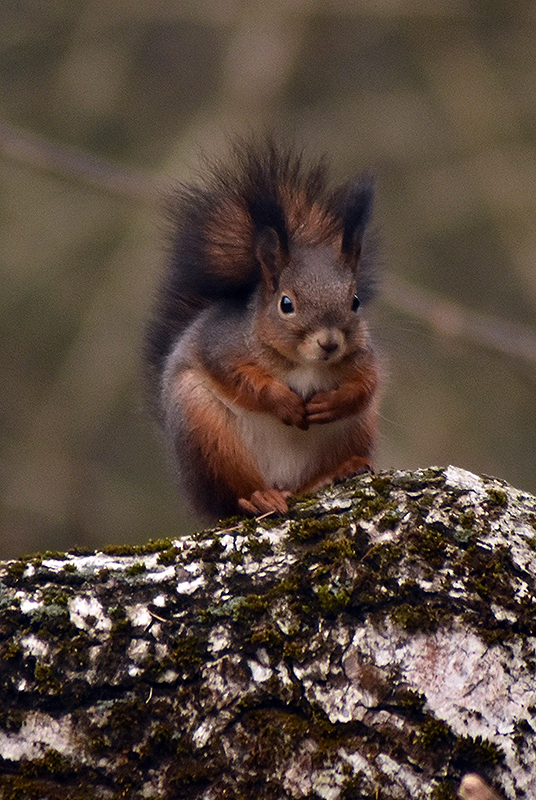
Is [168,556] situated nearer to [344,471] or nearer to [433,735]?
[433,735]

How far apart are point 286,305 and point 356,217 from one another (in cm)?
32

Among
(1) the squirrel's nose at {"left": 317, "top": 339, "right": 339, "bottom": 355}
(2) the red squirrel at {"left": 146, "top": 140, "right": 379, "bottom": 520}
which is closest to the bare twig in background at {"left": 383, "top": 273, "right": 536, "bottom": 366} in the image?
(2) the red squirrel at {"left": 146, "top": 140, "right": 379, "bottom": 520}

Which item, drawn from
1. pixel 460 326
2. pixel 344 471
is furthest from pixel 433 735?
pixel 460 326

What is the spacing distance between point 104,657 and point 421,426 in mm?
4043

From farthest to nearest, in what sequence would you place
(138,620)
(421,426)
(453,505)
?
(421,426) < (453,505) < (138,620)

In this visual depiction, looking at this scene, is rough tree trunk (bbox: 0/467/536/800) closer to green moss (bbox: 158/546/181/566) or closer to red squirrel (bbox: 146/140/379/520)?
green moss (bbox: 158/546/181/566)

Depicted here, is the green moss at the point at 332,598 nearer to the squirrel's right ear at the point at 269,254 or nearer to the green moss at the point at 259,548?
the green moss at the point at 259,548

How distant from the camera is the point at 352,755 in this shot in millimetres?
1588

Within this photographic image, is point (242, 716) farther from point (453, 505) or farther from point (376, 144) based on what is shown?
point (376, 144)

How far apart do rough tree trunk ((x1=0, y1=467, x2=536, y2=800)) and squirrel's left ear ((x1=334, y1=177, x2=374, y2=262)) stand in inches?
38.9

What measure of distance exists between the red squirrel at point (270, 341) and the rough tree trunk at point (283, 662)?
59 centimetres

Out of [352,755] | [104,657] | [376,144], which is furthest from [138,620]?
[376,144]

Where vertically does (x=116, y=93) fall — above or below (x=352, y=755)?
above

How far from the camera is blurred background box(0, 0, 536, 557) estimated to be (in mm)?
5516
